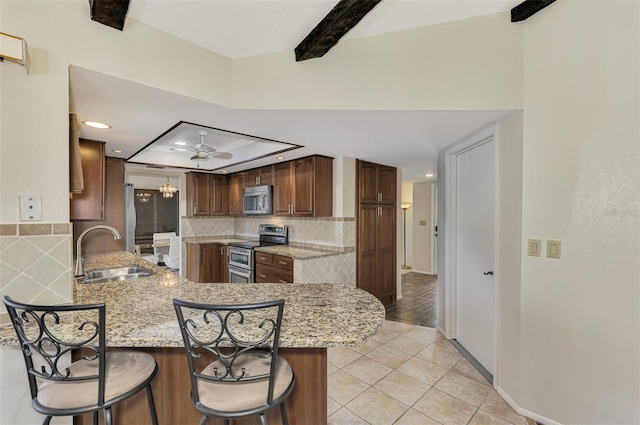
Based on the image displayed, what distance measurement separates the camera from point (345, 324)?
4.25 ft

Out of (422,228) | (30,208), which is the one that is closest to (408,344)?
(30,208)

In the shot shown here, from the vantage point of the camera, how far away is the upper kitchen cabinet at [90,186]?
8.84ft

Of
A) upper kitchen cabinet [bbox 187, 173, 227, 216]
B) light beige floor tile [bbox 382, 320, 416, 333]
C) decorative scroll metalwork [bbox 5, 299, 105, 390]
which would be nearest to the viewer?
decorative scroll metalwork [bbox 5, 299, 105, 390]

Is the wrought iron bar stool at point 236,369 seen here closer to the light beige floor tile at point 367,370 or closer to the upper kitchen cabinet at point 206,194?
the light beige floor tile at point 367,370

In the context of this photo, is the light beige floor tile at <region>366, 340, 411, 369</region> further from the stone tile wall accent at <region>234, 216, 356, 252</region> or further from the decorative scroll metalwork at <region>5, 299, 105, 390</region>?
the decorative scroll metalwork at <region>5, 299, 105, 390</region>

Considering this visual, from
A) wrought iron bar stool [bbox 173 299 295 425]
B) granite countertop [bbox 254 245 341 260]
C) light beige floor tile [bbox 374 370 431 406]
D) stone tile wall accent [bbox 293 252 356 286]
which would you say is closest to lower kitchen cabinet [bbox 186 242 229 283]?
granite countertop [bbox 254 245 341 260]

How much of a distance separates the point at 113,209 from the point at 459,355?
4.28 meters

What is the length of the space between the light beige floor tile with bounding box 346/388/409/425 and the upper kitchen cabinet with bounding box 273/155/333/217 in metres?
2.18

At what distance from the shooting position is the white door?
2439mm

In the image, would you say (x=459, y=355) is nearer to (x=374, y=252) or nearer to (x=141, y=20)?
(x=374, y=252)

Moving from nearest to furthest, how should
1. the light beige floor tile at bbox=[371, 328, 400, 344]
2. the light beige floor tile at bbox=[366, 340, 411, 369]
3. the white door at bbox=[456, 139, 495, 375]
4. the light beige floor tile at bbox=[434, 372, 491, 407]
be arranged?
the light beige floor tile at bbox=[434, 372, 491, 407], the white door at bbox=[456, 139, 495, 375], the light beige floor tile at bbox=[366, 340, 411, 369], the light beige floor tile at bbox=[371, 328, 400, 344]

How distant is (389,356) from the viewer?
271 centimetres

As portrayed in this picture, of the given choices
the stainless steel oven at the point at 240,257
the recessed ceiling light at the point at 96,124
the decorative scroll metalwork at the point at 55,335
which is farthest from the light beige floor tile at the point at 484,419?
the recessed ceiling light at the point at 96,124

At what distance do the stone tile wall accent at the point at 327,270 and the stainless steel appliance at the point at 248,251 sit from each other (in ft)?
3.29
